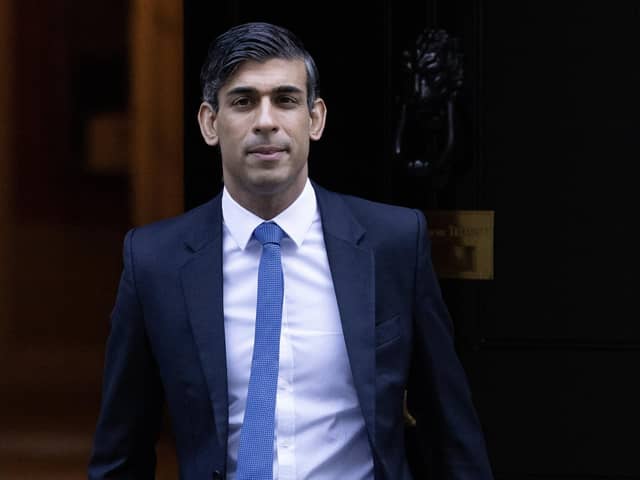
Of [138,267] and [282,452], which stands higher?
[138,267]

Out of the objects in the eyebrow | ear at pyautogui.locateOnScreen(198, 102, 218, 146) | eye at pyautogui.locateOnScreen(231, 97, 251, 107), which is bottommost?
ear at pyautogui.locateOnScreen(198, 102, 218, 146)

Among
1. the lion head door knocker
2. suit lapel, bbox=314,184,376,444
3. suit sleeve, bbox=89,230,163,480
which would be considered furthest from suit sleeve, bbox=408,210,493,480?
the lion head door knocker

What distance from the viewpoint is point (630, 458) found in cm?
316

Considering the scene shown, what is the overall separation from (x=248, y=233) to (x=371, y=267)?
0.78 ft

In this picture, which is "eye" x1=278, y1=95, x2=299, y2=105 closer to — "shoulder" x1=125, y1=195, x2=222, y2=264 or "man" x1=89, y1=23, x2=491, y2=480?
"man" x1=89, y1=23, x2=491, y2=480

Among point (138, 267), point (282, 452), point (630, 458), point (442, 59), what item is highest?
point (442, 59)

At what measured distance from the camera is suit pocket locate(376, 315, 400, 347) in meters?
1.90

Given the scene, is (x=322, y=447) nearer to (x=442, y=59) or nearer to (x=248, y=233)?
(x=248, y=233)

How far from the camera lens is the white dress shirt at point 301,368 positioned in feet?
6.06

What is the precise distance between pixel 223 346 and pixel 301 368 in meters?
0.14

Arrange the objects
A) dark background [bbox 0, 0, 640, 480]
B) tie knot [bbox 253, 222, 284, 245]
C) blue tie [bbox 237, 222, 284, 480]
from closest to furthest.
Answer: blue tie [bbox 237, 222, 284, 480], tie knot [bbox 253, 222, 284, 245], dark background [bbox 0, 0, 640, 480]

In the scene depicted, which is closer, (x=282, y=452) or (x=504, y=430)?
(x=282, y=452)

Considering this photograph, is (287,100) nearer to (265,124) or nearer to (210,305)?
(265,124)

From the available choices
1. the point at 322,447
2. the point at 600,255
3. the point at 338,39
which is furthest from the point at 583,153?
the point at 322,447
